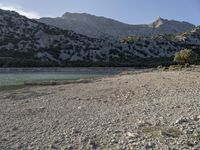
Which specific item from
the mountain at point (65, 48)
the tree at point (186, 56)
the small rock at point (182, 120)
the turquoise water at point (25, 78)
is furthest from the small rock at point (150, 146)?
the mountain at point (65, 48)

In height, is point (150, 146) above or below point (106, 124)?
below

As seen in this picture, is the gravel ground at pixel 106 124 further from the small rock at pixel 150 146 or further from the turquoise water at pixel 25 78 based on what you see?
the turquoise water at pixel 25 78

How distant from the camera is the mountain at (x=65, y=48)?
13438 cm

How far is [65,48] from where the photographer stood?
14462cm

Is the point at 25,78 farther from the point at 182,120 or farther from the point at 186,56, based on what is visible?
the point at 182,120

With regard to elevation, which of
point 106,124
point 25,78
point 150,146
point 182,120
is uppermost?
point 182,120

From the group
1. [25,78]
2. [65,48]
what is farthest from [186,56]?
[65,48]

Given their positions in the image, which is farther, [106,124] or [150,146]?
[106,124]

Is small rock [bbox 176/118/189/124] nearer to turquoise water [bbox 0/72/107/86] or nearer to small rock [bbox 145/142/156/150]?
small rock [bbox 145/142/156/150]

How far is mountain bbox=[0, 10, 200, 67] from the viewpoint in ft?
441

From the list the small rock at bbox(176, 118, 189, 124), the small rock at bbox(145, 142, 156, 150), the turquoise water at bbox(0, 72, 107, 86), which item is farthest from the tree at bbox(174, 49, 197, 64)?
the small rock at bbox(145, 142, 156, 150)

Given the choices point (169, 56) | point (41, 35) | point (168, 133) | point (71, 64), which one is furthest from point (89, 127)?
point (169, 56)

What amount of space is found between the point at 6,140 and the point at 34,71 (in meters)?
92.5

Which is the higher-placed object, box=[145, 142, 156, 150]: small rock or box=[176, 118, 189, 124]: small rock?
box=[176, 118, 189, 124]: small rock
